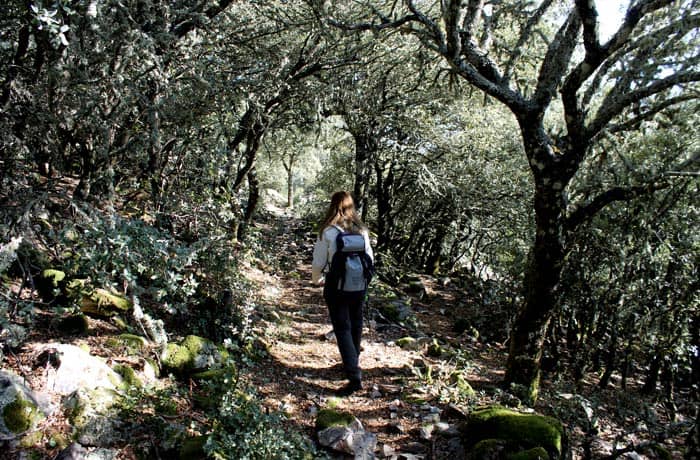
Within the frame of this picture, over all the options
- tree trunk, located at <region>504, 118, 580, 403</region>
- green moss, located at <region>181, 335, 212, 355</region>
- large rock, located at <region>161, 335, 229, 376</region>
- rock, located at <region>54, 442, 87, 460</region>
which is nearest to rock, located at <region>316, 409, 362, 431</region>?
large rock, located at <region>161, 335, 229, 376</region>

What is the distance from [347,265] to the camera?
507 centimetres

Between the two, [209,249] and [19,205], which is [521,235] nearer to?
[209,249]

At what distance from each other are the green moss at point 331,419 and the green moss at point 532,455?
149 centimetres

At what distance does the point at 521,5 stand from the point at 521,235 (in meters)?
4.82

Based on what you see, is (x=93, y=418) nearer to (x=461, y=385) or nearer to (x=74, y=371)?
(x=74, y=371)

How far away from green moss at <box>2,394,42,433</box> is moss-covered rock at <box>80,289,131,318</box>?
1.70m

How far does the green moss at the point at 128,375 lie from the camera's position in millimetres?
A: 3998

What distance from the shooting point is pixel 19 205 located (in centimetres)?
342

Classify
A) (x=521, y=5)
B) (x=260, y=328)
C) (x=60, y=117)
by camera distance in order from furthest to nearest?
(x=521, y=5)
(x=260, y=328)
(x=60, y=117)

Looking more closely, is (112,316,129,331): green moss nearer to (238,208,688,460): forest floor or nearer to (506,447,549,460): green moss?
(238,208,688,460): forest floor

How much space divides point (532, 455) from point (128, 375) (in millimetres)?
3603

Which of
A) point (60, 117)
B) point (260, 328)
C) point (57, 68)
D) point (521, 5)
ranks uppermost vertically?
point (521, 5)

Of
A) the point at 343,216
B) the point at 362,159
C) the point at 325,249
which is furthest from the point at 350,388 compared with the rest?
the point at 362,159

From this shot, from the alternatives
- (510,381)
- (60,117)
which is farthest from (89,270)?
(510,381)
